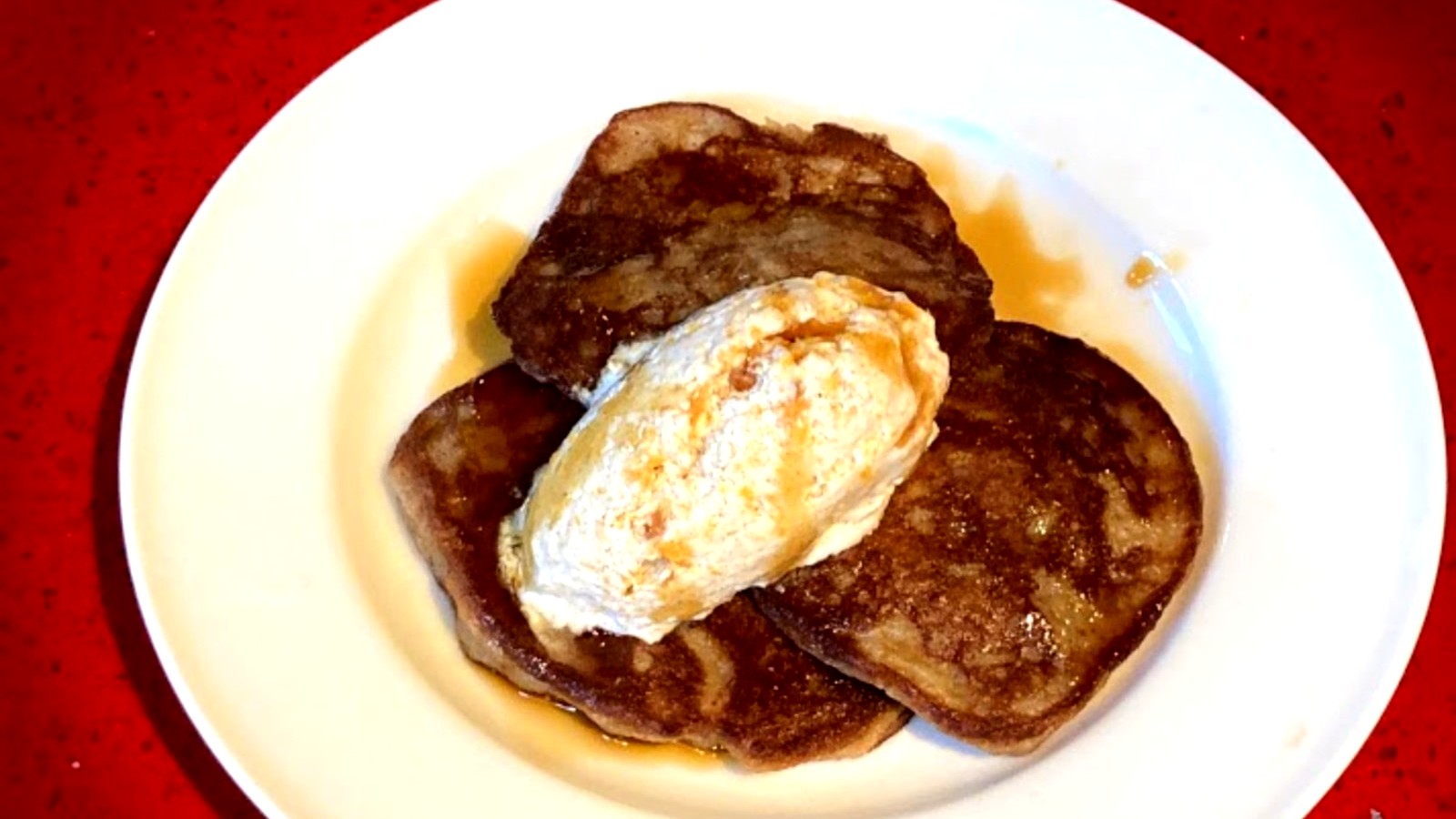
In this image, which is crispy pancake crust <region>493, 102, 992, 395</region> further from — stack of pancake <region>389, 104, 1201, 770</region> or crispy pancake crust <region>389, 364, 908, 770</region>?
crispy pancake crust <region>389, 364, 908, 770</region>

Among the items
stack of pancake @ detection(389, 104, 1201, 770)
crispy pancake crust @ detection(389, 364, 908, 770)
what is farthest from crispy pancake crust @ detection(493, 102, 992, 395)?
crispy pancake crust @ detection(389, 364, 908, 770)

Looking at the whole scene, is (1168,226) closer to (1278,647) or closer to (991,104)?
(991,104)

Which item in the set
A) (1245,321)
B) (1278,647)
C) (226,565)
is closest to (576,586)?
(226,565)

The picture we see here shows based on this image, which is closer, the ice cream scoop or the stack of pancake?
the ice cream scoop

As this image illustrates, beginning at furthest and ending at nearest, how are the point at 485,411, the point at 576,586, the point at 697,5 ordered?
the point at 697,5, the point at 485,411, the point at 576,586

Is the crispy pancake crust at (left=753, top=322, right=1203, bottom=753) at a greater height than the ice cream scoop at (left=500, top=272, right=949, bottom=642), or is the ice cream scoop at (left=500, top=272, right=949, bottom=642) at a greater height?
the ice cream scoop at (left=500, top=272, right=949, bottom=642)

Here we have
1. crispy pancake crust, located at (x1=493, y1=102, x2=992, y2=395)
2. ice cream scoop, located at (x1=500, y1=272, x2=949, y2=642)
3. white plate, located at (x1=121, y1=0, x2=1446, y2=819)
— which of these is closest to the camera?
ice cream scoop, located at (x1=500, y1=272, x2=949, y2=642)
